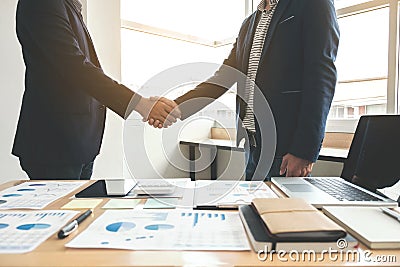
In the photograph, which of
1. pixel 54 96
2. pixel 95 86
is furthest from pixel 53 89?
pixel 95 86

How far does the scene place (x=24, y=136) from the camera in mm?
1224

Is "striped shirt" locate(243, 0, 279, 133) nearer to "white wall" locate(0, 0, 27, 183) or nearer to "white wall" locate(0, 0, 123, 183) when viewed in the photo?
"white wall" locate(0, 0, 123, 183)

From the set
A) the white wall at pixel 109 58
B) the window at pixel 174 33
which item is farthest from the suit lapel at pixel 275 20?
the white wall at pixel 109 58

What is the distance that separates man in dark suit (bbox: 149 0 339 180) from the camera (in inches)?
45.0

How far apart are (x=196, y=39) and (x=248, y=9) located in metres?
0.52

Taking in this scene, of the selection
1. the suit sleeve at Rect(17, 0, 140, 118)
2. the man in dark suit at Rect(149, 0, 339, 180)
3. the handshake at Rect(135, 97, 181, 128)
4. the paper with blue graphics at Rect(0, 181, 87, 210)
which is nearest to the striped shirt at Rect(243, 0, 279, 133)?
the man in dark suit at Rect(149, 0, 339, 180)

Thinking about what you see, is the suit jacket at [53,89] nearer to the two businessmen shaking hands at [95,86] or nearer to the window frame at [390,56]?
the two businessmen shaking hands at [95,86]

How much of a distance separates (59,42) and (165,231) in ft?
3.10

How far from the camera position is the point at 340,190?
93cm

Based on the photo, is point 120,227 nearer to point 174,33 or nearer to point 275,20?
point 275,20

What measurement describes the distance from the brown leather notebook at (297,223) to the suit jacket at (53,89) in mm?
836

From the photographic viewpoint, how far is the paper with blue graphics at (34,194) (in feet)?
2.61

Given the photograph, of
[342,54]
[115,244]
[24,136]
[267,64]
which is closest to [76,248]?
[115,244]

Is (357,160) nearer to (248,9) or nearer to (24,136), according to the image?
(24,136)
